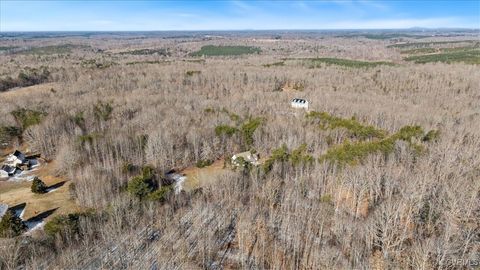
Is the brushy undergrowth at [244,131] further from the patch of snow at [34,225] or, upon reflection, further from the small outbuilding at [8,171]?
the small outbuilding at [8,171]

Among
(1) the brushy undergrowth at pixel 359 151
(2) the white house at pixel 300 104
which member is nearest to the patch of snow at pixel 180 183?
(1) the brushy undergrowth at pixel 359 151

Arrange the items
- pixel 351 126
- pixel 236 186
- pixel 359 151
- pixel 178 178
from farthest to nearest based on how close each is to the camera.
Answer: pixel 351 126, pixel 178 178, pixel 359 151, pixel 236 186

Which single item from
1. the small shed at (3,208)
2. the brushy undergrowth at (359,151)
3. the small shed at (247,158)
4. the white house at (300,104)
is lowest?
the small shed at (3,208)

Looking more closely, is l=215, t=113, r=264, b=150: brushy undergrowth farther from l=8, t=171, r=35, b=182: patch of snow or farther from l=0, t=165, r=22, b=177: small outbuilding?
l=0, t=165, r=22, b=177: small outbuilding

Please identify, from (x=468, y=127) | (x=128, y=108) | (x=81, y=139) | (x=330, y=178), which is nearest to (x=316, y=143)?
(x=330, y=178)

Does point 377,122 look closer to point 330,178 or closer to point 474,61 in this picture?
point 330,178

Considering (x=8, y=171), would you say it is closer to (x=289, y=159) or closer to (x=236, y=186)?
(x=236, y=186)

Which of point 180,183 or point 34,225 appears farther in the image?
point 180,183

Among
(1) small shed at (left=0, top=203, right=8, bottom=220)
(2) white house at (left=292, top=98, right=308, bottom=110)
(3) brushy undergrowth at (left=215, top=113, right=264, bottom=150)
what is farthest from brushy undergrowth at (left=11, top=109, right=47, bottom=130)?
(2) white house at (left=292, top=98, right=308, bottom=110)

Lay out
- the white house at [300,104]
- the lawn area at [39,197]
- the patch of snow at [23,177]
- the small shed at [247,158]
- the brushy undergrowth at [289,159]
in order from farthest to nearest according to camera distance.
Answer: the white house at [300,104] < the patch of snow at [23,177] < the small shed at [247,158] < the brushy undergrowth at [289,159] < the lawn area at [39,197]

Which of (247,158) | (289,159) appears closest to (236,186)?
(289,159)
